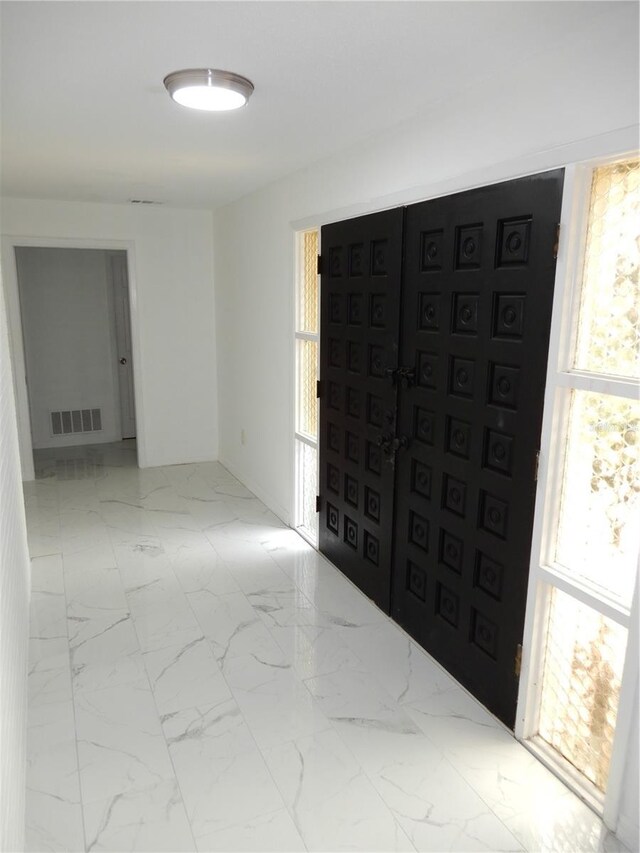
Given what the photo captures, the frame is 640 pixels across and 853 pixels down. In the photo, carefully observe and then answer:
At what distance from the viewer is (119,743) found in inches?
88.3

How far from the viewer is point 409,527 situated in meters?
2.88

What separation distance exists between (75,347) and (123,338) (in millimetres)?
503

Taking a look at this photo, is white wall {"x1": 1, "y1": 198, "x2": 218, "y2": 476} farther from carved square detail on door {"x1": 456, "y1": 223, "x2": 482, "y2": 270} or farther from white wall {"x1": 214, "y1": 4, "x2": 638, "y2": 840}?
carved square detail on door {"x1": 456, "y1": 223, "x2": 482, "y2": 270}

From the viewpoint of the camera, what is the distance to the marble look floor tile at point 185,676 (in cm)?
248

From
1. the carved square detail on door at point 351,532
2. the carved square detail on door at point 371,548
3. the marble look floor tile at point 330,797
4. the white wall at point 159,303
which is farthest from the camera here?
the white wall at point 159,303

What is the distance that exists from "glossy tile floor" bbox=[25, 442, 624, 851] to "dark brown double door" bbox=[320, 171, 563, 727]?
0.92 ft

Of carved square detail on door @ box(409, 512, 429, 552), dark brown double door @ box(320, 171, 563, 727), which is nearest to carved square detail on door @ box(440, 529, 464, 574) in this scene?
dark brown double door @ box(320, 171, 563, 727)

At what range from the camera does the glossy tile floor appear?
1895 millimetres

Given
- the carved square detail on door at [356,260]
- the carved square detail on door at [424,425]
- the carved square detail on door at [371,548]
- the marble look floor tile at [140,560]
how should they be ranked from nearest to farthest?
the carved square detail on door at [424,425] < the carved square detail on door at [356,260] < the carved square detail on door at [371,548] < the marble look floor tile at [140,560]

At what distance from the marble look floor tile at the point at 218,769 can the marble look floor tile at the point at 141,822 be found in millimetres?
39

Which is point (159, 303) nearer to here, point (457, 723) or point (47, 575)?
point (47, 575)

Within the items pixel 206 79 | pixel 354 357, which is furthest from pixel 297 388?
pixel 206 79

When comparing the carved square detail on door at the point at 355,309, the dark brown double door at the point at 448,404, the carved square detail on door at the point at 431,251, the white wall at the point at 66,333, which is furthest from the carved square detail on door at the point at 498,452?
the white wall at the point at 66,333

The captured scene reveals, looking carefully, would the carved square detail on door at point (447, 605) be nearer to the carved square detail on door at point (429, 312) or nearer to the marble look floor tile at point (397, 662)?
the marble look floor tile at point (397, 662)
